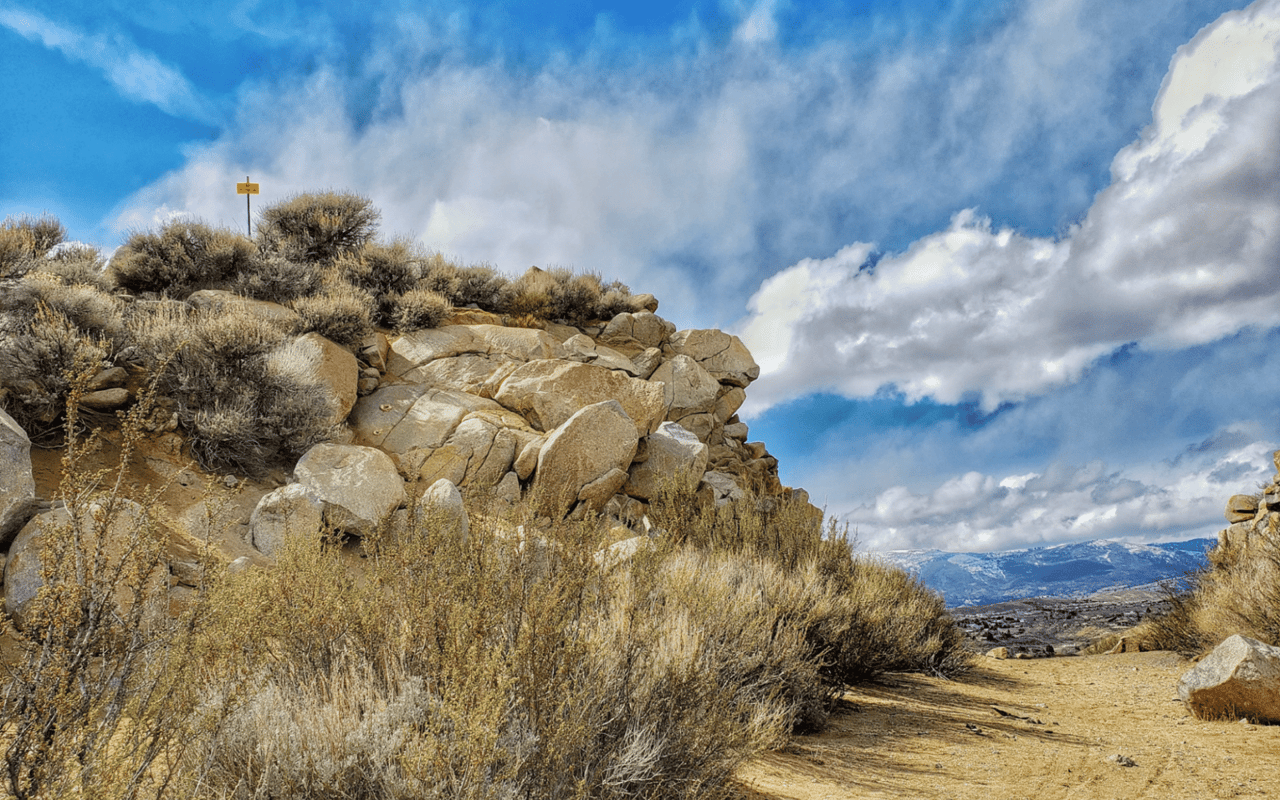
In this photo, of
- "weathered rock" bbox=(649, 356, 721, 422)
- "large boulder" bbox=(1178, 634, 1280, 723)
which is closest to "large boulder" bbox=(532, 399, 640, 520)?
"weathered rock" bbox=(649, 356, 721, 422)

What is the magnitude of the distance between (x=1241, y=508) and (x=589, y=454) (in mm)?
13939

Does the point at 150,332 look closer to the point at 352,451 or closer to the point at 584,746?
the point at 352,451

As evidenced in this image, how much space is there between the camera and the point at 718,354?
16.3 m

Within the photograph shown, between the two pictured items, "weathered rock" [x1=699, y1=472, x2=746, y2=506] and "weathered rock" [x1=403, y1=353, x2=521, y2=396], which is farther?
"weathered rock" [x1=403, y1=353, x2=521, y2=396]

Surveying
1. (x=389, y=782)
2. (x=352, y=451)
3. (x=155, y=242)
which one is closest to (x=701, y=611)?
(x=389, y=782)

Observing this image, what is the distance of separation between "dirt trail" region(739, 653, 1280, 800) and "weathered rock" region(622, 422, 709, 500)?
4203 millimetres

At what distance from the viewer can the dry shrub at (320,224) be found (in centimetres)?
1620

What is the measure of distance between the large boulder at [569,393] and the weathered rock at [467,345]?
0.83 metres

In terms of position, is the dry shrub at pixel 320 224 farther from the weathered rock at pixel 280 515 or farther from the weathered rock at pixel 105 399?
the weathered rock at pixel 280 515

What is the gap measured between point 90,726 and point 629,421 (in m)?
9.08

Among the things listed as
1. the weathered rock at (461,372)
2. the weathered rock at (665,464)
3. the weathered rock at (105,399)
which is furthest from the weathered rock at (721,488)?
the weathered rock at (105,399)

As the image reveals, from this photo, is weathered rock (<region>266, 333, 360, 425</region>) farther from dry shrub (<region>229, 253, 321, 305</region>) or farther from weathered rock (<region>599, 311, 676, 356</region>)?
weathered rock (<region>599, 311, 676, 356</region>)

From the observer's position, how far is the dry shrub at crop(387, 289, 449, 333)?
12828 millimetres

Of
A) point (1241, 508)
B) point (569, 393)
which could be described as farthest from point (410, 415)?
point (1241, 508)
